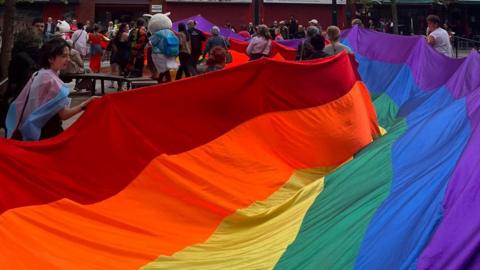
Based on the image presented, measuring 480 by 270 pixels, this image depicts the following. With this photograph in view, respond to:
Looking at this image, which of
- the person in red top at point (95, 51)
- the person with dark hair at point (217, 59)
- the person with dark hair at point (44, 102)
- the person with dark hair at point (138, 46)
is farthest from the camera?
the person in red top at point (95, 51)

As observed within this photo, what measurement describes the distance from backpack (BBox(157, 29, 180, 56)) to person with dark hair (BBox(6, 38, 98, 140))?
7.49 meters

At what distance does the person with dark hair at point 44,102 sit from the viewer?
19.5 feet

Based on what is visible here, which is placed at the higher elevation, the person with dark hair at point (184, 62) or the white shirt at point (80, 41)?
the white shirt at point (80, 41)

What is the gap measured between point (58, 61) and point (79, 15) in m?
39.8

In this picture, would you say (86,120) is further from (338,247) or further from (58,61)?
(338,247)

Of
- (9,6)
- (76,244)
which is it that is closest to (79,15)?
(9,6)

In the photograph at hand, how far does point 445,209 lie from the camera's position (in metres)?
3.67

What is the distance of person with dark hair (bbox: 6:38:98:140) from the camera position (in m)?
5.93

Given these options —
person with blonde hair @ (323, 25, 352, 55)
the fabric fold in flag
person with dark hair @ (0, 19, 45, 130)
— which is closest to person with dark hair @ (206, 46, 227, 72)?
person with blonde hair @ (323, 25, 352, 55)

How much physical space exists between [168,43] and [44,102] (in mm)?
7706

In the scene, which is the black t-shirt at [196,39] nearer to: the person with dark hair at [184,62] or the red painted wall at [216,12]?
the person with dark hair at [184,62]

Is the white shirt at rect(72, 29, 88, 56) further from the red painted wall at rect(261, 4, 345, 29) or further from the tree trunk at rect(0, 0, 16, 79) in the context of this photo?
the red painted wall at rect(261, 4, 345, 29)

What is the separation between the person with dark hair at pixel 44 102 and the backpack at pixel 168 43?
749cm

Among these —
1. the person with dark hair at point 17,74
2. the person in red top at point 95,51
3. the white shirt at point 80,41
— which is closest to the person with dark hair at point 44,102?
the person with dark hair at point 17,74
